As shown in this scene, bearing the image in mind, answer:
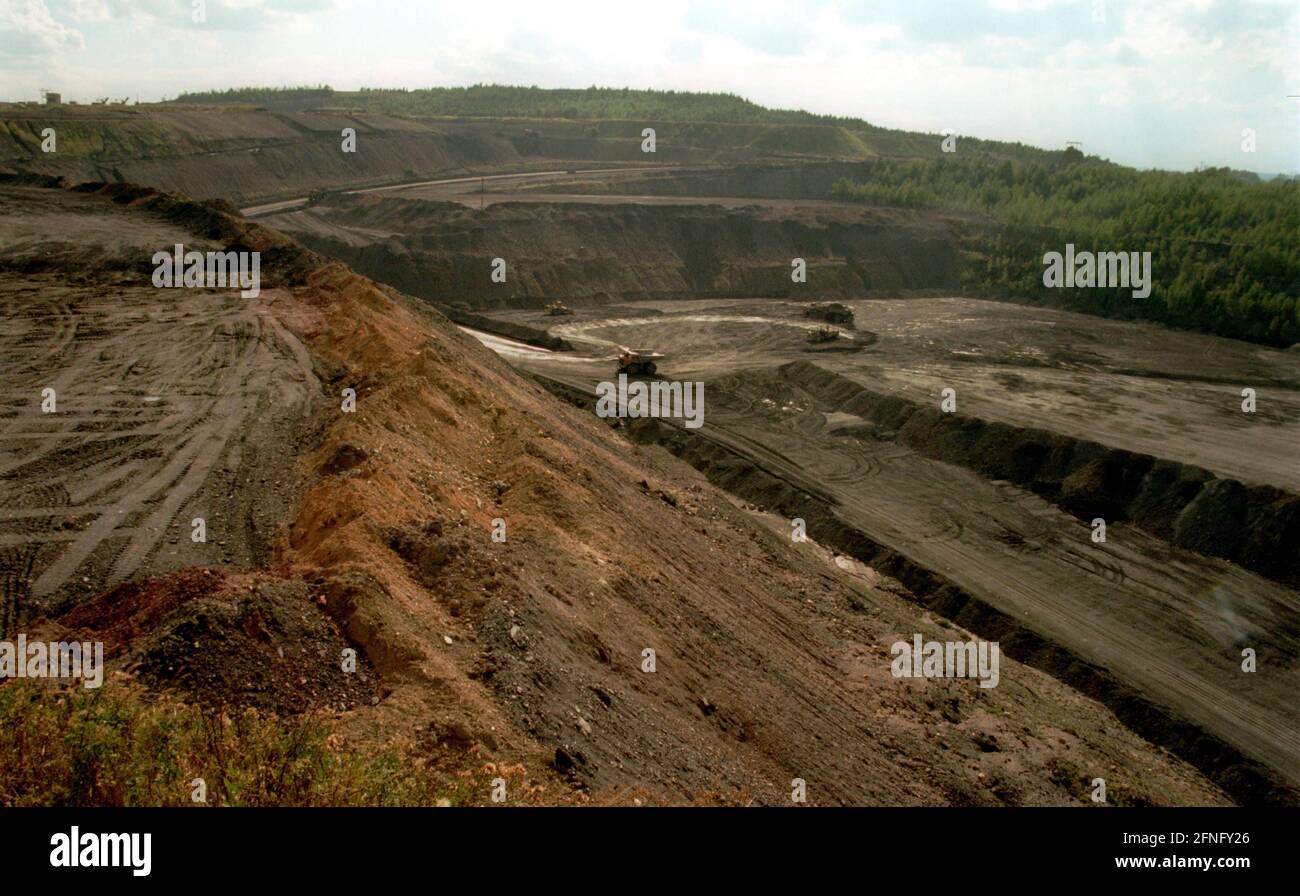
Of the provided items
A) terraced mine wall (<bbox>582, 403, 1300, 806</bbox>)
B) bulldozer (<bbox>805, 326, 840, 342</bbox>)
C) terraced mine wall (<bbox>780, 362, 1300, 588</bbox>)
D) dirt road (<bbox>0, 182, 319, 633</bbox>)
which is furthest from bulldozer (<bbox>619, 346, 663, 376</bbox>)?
dirt road (<bbox>0, 182, 319, 633</bbox>)

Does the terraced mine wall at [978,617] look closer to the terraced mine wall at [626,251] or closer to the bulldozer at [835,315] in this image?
the bulldozer at [835,315]

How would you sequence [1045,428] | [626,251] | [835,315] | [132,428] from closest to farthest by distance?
[132,428]
[1045,428]
[835,315]
[626,251]

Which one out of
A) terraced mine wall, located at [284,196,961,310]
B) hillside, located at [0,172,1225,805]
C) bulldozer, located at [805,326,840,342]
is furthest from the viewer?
terraced mine wall, located at [284,196,961,310]

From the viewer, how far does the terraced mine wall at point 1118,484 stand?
909 inches

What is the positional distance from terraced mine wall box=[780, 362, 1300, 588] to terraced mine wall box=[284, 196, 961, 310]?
23.1 m

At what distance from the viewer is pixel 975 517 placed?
25.6m

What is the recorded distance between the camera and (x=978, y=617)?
819 inches

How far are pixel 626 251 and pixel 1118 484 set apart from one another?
35.7 metres

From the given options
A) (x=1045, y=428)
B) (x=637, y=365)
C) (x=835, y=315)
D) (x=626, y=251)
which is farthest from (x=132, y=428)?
(x=626, y=251)

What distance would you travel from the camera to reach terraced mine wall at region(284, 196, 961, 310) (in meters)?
49.8

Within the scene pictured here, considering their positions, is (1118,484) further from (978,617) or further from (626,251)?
(626,251)

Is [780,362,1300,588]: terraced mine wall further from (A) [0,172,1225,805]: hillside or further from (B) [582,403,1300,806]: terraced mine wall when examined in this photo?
(A) [0,172,1225,805]: hillside

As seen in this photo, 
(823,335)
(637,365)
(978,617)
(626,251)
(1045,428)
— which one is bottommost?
(978,617)

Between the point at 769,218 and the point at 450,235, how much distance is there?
840 inches
